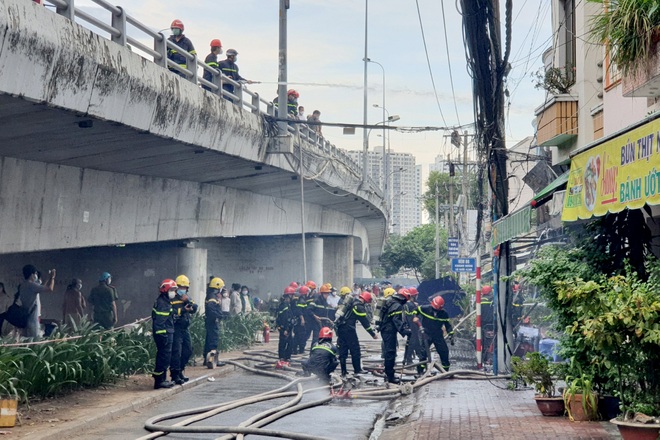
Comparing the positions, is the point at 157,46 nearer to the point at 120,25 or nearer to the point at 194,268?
the point at 120,25

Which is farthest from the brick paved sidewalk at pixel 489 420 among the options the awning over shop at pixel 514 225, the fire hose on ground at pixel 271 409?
the awning over shop at pixel 514 225

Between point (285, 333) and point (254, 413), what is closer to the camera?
point (254, 413)

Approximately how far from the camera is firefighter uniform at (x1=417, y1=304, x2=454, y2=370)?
60.6ft

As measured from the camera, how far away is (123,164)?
18.6 metres

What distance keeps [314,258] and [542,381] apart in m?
29.8

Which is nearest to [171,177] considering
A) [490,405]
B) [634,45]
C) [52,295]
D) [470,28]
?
[52,295]

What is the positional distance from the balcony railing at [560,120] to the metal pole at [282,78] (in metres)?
8.40

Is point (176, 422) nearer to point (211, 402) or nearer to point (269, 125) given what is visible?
point (211, 402)

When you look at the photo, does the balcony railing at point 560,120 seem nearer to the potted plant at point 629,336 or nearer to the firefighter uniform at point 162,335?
the firefighter uniform at point 162,335

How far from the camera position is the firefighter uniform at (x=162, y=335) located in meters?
15.3

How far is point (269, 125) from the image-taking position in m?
23.5

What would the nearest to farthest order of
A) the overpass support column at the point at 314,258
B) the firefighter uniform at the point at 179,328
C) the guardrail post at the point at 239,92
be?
the firefighter uniform at the point at 179,328 → the guardrail post at the point at 239,92 → the overpass support column at the point at 314,258

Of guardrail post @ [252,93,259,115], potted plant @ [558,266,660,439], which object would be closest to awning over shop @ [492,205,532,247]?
potted plant @ [558,266,660,439]

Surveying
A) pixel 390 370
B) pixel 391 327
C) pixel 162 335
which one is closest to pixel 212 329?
pixel 162 335
